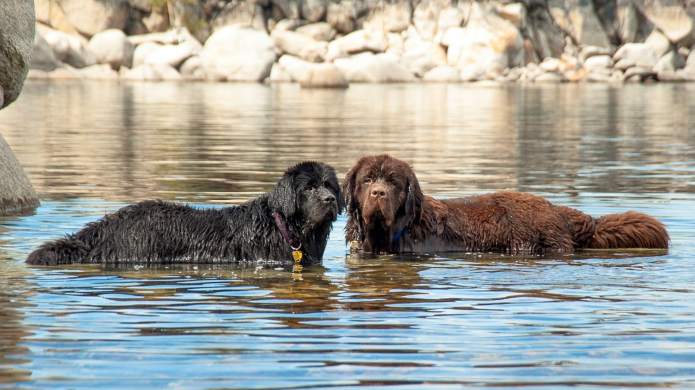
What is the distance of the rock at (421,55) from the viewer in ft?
280

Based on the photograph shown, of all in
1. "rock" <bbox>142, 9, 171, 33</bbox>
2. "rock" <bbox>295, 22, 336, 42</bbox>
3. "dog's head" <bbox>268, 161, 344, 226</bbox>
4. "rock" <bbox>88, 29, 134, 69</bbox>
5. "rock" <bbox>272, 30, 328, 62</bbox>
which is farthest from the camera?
"rock" <bbox>295, 22, 336, 42</bbox>

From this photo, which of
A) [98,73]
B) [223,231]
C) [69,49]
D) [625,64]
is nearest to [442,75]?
[625,64]

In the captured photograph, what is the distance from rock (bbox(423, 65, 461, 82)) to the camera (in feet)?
277

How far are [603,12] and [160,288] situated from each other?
300 feet

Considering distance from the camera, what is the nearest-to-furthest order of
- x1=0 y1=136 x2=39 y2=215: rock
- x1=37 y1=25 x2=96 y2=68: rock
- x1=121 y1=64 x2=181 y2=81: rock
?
x1=0 y1=136 x2=39 y2=215: rock → x1=37 y1=25 x2=96 y2=68: rock → x1=121 y1=64 x2=181 y2=81: rock

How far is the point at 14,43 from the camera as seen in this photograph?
1480 centimetres

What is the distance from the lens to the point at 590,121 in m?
38.2

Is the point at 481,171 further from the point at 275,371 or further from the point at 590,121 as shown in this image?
the point at 590,121

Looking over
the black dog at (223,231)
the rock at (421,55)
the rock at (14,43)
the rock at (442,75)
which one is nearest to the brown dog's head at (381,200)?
the black dog at (223,231)

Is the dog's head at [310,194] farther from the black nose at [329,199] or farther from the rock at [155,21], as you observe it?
the rock at [155,21]

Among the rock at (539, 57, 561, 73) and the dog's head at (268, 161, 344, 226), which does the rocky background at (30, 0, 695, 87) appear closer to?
the rock at (539, 57, 561, 73)

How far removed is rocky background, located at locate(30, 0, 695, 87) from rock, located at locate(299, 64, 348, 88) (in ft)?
4.09

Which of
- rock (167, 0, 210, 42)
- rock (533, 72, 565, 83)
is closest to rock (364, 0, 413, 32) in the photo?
rock (533, 72, 565, 83)

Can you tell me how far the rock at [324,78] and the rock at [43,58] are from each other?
15237mm
